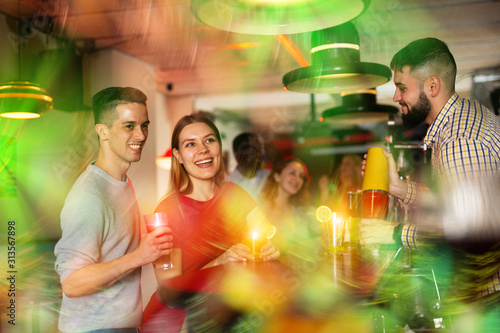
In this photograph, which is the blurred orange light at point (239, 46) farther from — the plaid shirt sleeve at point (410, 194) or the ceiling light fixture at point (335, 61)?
the plaid shirt sleeve at point (410, 194)

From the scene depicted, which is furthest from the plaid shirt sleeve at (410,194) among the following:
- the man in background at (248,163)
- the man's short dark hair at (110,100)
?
the man in background at (248,163)

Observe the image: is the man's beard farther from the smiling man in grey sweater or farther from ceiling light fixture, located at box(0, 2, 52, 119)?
ceiling light fixture, located at box(0, 2, 52, 119)

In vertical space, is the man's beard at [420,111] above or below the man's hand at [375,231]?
above

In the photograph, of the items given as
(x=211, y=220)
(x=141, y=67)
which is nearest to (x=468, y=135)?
(x=211, y=220)

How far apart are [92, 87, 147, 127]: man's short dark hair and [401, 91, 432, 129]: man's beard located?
3.70 ft

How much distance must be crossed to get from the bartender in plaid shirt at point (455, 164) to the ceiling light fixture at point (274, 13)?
0.46m

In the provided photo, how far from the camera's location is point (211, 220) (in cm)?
188

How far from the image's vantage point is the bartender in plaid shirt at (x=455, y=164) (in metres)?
1.48

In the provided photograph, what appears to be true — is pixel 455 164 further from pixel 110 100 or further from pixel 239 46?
pixel 239 46

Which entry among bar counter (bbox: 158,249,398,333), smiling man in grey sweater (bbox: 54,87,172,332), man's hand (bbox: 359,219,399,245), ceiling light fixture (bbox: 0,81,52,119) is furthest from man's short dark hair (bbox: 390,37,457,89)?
ceiling light fixture (bbox: 0,81,52,119)

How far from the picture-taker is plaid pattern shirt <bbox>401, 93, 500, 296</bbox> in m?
1.51

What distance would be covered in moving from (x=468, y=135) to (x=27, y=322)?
8.52 feet

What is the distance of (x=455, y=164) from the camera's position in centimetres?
153

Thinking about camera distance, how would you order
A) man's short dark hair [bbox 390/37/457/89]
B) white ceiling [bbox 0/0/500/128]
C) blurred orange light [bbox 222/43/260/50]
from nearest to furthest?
man's short dark hair [bbox 390/37/457/89] < white ceiling [bbox 0/0/500/128] < blurred orange light [bbox 222/43/260/50]
